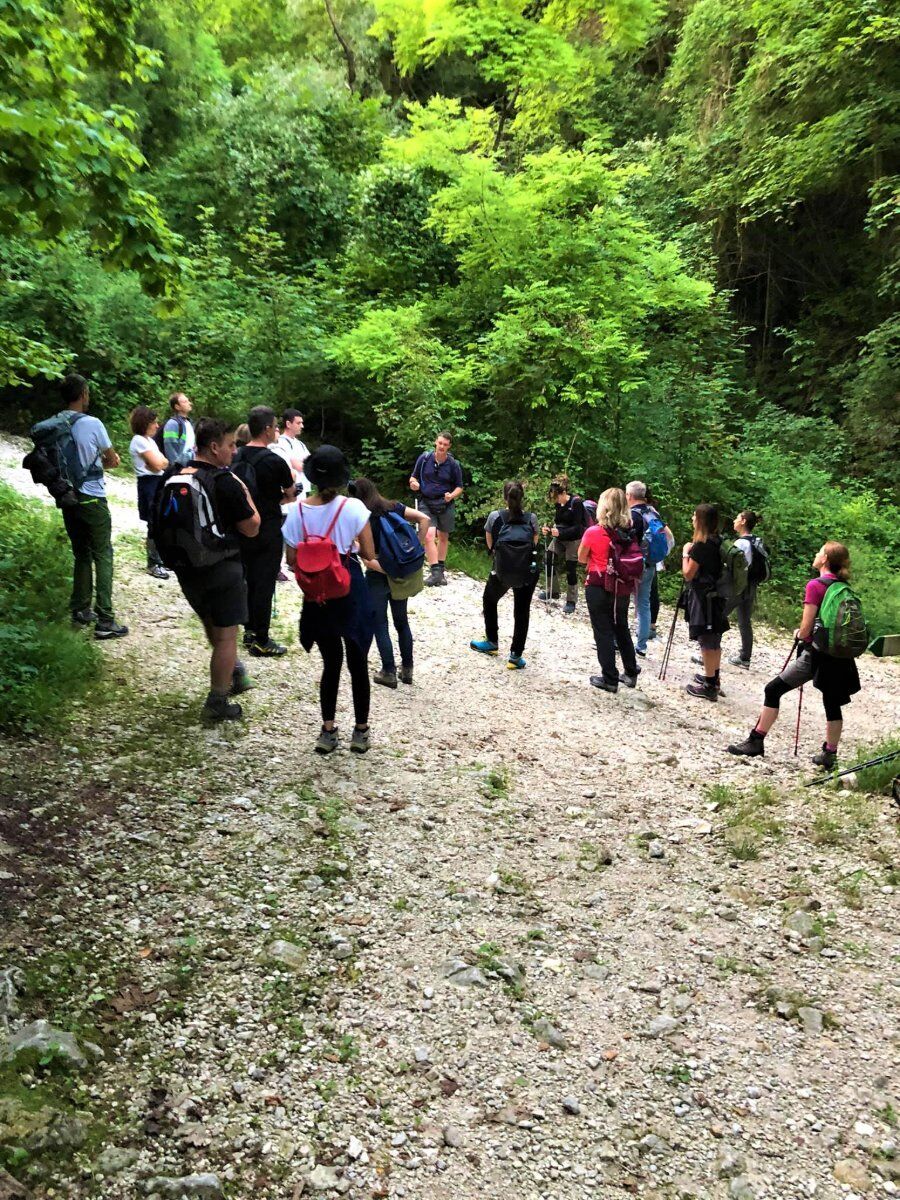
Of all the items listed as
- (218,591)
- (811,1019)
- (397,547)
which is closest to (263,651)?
(397,547)

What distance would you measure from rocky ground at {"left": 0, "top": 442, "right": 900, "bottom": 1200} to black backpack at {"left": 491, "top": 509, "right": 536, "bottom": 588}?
1968 mm

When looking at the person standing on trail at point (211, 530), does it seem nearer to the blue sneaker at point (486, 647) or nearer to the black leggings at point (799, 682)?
the blue sneaker at point (486, 647)

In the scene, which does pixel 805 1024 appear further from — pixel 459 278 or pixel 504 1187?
pixel 459 278

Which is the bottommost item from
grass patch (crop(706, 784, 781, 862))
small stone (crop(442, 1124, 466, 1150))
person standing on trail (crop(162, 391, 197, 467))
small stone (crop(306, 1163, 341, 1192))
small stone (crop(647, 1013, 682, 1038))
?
small stone (crop(442, 1124, 466, 1150))

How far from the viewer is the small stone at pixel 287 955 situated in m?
3.37

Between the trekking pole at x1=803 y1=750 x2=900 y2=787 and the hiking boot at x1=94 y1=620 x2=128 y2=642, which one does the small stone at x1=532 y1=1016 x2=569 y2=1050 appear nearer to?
the trekking pole at x1=803 y1=750 x2=900 y2=787

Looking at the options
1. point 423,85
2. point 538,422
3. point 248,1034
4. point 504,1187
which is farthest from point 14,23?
point 423,85

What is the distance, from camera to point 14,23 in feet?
12.8

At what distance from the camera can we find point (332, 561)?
15.5ft

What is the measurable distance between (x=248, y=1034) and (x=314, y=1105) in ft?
1.35

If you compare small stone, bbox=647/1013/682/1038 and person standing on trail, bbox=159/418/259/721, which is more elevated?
person standing on trail, bbox=159/418/259/721

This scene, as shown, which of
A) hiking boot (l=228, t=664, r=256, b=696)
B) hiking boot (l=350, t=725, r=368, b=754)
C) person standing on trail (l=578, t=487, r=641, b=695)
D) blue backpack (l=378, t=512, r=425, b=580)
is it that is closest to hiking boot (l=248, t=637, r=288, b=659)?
hiking boot (l=228, t=664, r=256, b=696)

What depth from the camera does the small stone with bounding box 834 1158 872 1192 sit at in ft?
8.59

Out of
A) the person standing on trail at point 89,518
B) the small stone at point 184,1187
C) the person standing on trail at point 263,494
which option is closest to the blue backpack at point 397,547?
the person standing on trail at point 263,494
